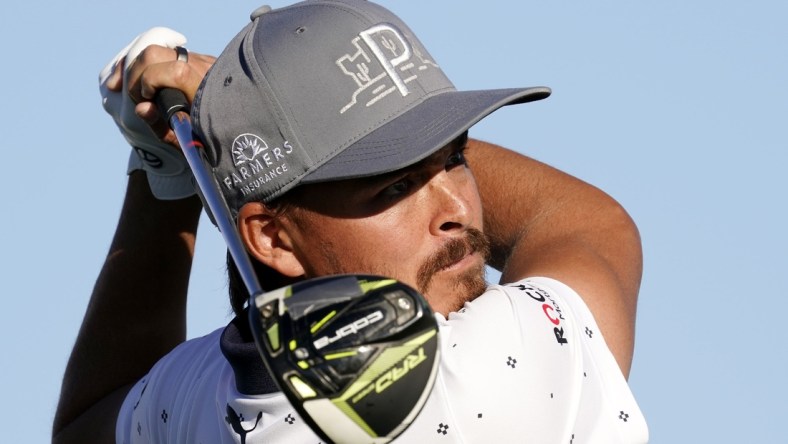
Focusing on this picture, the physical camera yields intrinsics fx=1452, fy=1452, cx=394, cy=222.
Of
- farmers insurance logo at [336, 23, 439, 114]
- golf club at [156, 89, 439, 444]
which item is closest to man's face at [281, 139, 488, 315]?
farmers insurance logo at [336, 23, 439, 114]

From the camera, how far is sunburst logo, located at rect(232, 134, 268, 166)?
13.8 ft

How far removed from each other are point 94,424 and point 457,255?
74.0 inches

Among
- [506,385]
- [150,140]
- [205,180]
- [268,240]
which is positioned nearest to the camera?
[506,385]

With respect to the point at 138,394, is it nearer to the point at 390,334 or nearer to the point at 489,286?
the point at 489,286

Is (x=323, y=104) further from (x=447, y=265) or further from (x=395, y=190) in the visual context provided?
(x=447, y=265)

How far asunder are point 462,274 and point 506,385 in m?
0.51

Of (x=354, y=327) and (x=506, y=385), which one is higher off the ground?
(x=354, y=327)

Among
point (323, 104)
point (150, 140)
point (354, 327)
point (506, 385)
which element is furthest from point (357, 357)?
point (150, 140)

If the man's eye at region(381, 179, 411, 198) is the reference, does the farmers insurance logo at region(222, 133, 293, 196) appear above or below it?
above

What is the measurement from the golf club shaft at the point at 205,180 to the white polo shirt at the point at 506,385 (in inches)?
15.9

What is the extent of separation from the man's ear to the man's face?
11 centimetres

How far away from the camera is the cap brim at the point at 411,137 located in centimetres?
402

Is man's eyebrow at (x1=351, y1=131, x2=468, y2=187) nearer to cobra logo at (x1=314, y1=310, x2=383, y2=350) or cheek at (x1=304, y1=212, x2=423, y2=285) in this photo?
cheek at (x1=304, y1=212, x2=423, y2=285)

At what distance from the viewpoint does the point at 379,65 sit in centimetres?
421
